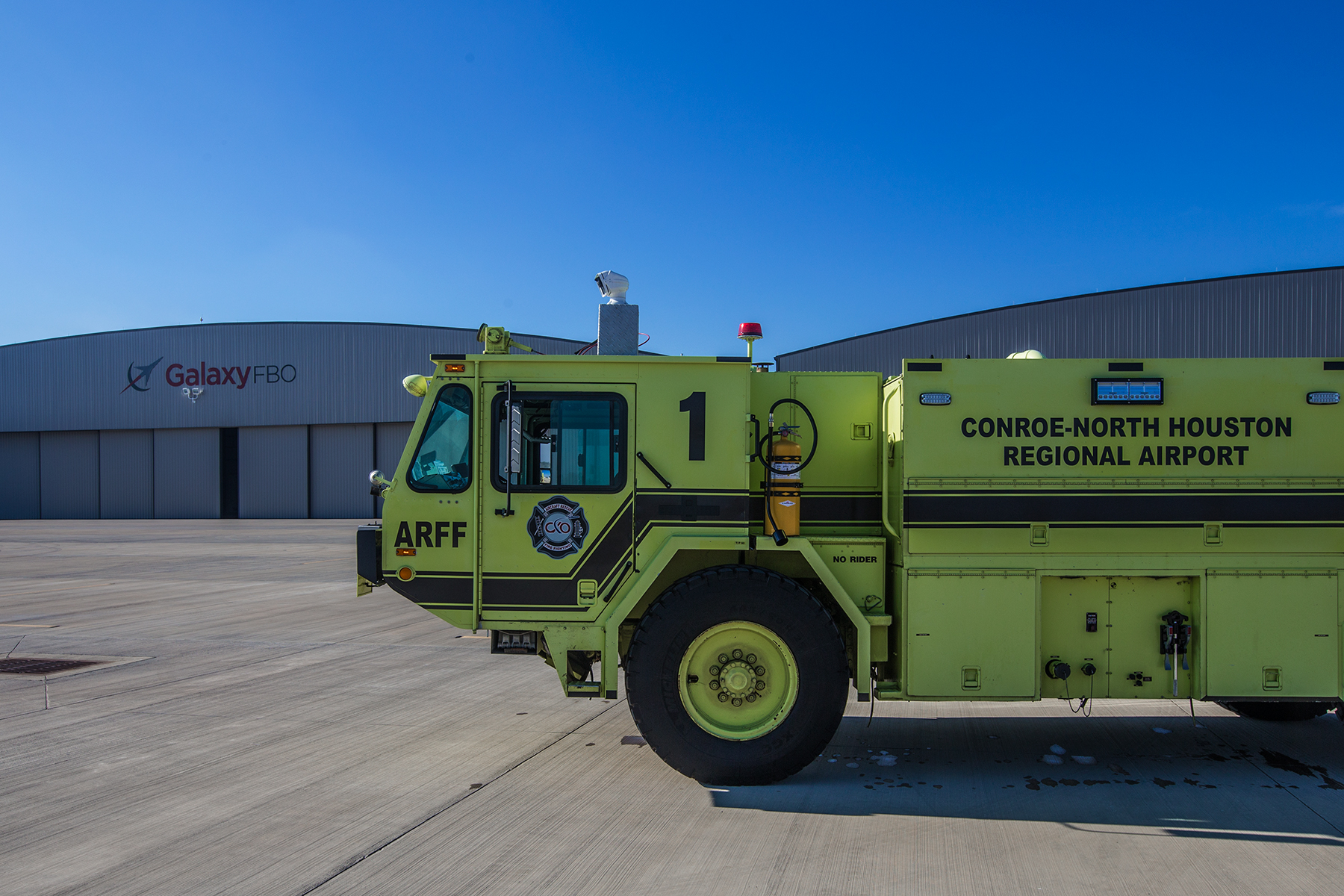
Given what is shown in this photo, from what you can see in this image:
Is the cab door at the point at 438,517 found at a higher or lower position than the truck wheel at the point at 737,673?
higher

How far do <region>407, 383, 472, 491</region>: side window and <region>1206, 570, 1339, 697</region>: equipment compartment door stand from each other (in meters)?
4.68

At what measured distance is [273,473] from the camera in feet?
139

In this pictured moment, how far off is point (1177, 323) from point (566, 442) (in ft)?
87.6

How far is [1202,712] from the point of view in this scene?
22.2 ft

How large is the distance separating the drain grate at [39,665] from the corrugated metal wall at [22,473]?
150 feet

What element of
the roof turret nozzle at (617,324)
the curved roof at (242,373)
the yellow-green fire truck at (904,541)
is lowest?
the yellow-green fire truck at (904,541)

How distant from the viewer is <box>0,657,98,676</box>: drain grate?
26.8 ft

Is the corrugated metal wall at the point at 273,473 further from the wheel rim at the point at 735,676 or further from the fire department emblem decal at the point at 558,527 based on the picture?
the wheel rim at the point at 735,676

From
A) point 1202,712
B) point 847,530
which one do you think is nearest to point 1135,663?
point 847,530

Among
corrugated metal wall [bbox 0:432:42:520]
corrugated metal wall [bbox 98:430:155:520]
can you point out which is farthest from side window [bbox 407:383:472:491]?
corrugated metal wall [bbox 0:432:42:520]

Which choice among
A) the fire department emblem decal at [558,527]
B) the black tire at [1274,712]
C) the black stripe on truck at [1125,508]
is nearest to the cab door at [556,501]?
the fire department emblem decal at [558,527]

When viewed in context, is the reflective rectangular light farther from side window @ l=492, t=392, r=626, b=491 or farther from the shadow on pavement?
side window @ l=492, t=392, r=626, b=491

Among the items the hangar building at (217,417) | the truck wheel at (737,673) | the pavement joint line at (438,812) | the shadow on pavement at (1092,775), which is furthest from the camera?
the hangar building at (217,417)

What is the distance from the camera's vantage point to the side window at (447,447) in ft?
17.0
